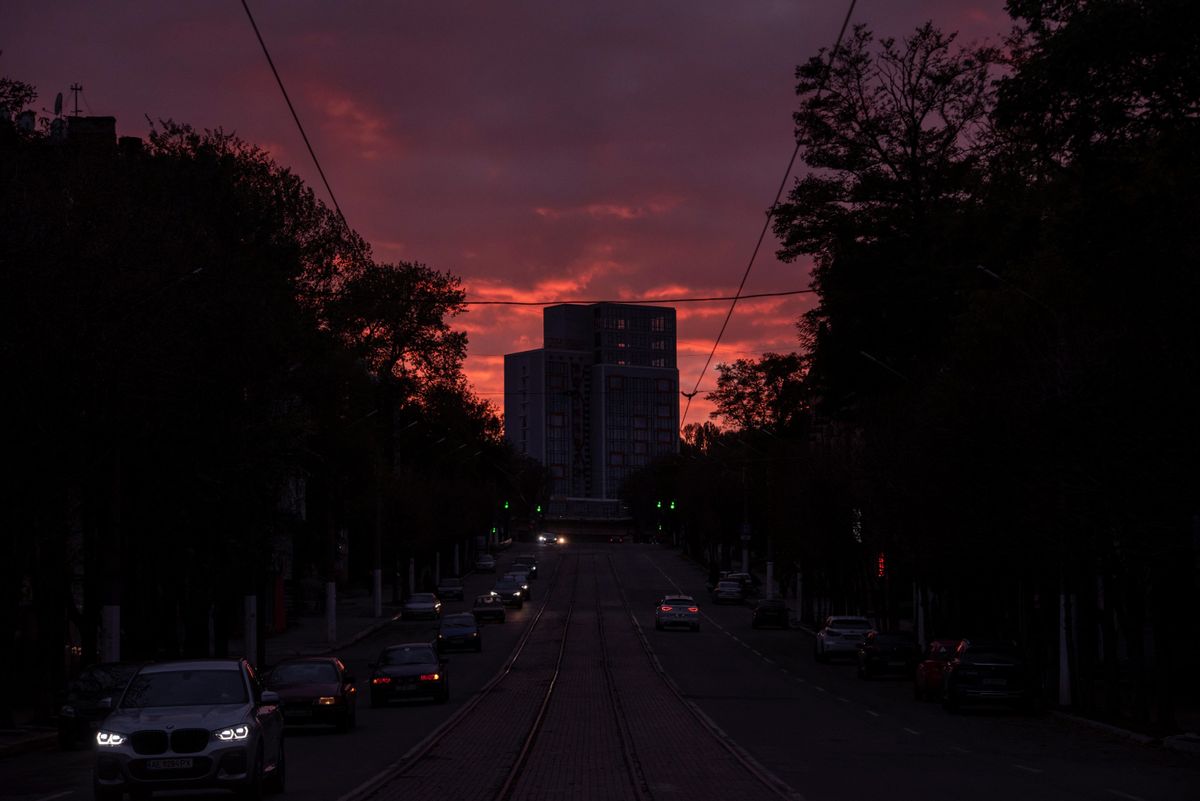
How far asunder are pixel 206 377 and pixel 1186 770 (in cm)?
2172

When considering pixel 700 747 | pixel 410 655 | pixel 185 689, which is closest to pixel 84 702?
pixel 410 655

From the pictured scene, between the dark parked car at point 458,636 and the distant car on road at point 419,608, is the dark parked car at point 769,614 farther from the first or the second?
the dark parked car at point 458,636

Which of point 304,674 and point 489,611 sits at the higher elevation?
point 304,674

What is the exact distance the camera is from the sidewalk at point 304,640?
28344 mm

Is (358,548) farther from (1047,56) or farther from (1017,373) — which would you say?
(1047,56)

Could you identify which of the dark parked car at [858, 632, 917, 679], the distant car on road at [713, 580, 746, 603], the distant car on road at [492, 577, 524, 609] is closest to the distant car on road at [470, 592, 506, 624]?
the distant car on road at [492, 577, 524, 609]

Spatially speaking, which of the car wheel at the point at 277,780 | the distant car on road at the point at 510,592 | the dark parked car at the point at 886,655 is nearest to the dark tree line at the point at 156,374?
the car wheel at the point at 277,780

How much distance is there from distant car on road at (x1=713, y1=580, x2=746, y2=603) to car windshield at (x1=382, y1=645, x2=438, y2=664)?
6023 centimetres

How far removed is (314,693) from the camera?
94.3 feet

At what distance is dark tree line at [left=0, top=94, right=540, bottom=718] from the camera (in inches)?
1054

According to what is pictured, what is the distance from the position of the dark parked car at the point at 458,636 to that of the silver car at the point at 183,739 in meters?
41.5

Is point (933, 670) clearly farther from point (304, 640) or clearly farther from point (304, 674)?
point (304, 640)

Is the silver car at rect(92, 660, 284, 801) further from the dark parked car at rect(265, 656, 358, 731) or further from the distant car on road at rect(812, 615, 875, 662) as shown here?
the distant car on road at rect(812, 615, 875, 662)

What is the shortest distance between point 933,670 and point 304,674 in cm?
1614
